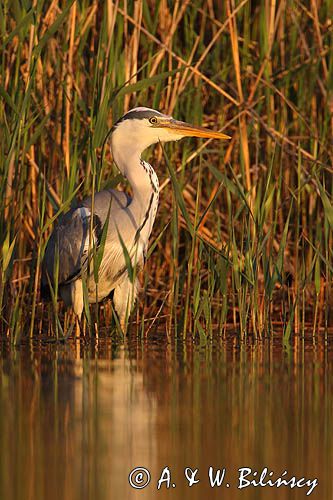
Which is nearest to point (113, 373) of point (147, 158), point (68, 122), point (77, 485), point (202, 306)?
point (202, 306)

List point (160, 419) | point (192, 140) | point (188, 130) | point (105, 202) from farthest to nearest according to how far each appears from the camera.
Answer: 1. point (192, 140)
2. point (188, 130)
3. point (105, 202)
4. point (160, 419)

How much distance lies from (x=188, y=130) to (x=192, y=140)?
27.3 inches

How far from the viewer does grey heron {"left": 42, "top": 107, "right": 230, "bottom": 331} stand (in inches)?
236

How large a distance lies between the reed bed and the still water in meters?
0.75

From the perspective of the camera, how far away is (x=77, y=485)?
2646mm

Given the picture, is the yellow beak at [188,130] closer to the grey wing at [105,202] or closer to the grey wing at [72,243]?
the grey wing at [105,202]

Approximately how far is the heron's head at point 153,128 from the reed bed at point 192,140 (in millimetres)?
129

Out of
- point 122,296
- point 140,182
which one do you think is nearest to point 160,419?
point 122,296

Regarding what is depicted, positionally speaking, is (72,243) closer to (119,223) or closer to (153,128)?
(119,223)

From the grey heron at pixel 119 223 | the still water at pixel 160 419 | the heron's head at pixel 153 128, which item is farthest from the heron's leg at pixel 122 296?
the still water at pixel 160 419

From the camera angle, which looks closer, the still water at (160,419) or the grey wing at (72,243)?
the still water at (160,419)

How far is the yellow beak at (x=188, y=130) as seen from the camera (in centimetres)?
613

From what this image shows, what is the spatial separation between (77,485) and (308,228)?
162 inches

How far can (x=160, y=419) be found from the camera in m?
3.43
